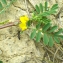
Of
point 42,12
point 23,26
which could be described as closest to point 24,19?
point 23,26

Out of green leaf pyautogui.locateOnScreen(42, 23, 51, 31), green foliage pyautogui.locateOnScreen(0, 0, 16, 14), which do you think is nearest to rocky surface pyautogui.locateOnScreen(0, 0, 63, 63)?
green foliage pyautogui.locateOnScreen(0, 0, 16, 14)

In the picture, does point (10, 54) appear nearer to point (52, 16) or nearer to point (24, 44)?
point (24, 44)

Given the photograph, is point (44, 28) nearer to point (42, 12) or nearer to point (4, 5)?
point (42, 12)

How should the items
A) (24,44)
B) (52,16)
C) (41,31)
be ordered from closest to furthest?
(41,31)
(24,44)
(52,16)

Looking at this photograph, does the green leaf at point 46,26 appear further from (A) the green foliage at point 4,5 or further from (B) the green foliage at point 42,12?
(A) the green foliage at point 4,5

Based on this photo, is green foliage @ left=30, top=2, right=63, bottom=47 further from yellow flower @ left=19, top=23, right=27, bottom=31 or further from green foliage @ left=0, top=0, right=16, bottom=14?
green foliage @ left=0, top=0, right=16, bottom=14

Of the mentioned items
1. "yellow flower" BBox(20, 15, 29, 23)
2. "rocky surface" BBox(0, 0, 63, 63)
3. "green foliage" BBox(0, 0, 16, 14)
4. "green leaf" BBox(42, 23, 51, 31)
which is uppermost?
"green foliage" BBox(0, 0, 16, 14)

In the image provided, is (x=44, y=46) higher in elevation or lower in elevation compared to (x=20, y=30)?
lower

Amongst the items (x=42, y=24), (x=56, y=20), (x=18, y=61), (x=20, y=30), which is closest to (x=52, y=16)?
(x=56, y=20)
